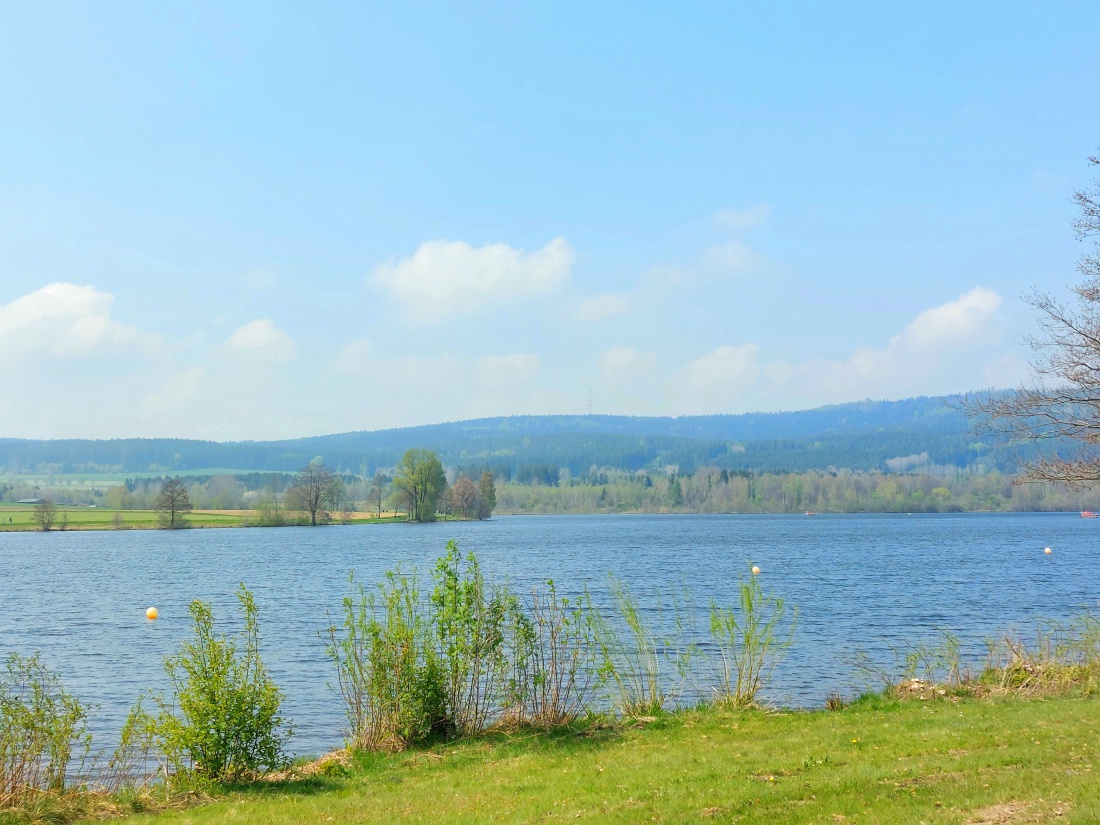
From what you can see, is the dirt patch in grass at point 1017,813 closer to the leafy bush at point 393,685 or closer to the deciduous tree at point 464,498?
the leafy bush at point 393,685

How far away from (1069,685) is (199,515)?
144 m

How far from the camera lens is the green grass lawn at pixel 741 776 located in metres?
9.24

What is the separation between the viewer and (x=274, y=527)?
132m

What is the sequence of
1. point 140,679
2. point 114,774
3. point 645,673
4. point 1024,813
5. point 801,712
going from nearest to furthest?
point 1024,813 → point 114,774 → point 801,712 → point 645,673 → point 140,679

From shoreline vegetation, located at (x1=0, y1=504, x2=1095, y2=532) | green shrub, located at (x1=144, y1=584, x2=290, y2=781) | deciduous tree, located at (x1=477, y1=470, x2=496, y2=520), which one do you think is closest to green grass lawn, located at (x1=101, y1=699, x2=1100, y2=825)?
green shrub, located at (x1=144, y1=584, x2=290, y2=781)

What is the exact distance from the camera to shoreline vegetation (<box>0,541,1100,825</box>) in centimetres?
986

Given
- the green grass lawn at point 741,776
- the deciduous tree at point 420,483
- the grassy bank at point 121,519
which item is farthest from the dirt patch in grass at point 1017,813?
the deciduous tree at point 420,483

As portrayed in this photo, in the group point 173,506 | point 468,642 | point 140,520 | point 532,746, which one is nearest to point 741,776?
point 532,746

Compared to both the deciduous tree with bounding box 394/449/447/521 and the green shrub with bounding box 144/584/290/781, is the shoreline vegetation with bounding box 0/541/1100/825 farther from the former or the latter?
the deciduous tree with bounding box 394/449/447/521

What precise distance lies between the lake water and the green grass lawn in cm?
556

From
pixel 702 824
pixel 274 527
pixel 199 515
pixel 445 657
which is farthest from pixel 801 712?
pixel 199 515

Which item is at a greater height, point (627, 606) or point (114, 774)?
point (627, 606)

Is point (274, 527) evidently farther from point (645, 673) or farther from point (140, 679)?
point (645, 673)

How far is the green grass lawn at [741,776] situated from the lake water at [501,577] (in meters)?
5.56
